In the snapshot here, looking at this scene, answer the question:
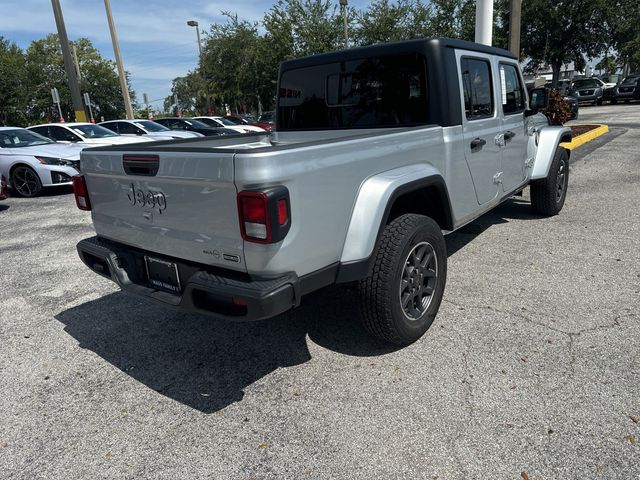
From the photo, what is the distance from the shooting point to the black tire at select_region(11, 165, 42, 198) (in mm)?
9398

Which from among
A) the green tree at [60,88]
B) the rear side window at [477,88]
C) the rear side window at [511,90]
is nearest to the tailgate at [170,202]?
the rear side window at [477,88]

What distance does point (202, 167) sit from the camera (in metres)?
2.33

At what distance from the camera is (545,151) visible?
5.51m

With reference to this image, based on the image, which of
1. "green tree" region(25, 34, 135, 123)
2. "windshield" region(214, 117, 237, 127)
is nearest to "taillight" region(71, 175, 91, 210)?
"windshield" region(214, 117, 237, 127)

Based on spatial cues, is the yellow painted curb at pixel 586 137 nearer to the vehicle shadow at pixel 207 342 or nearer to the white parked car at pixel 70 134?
the vehicle shadow at pixel 207 342

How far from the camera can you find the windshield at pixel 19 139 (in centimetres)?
989

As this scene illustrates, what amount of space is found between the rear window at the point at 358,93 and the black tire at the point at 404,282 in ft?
3.25

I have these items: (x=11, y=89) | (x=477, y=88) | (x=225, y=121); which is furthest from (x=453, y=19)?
(x=11, y=89)

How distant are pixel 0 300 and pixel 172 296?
267 cm

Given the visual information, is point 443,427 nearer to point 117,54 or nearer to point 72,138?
point 72,138

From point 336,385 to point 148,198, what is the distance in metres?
1.56

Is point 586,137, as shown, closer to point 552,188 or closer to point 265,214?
point 552,188

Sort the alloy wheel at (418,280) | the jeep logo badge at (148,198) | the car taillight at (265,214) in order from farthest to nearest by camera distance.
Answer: the alloy wheel at (418,280) < the jeep logo badge at (148,198) < the car taillight at (265,214)

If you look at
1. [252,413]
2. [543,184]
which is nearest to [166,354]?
[252,413]
